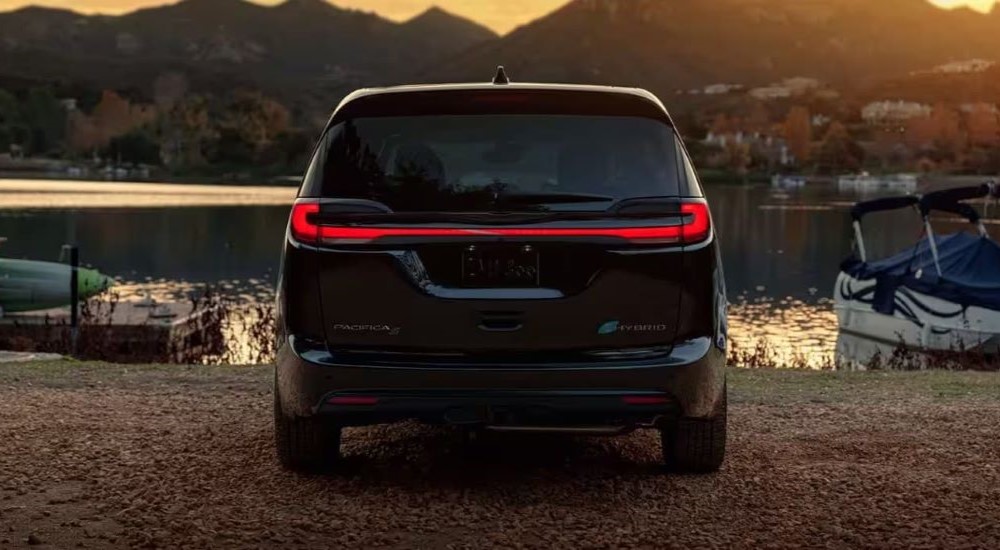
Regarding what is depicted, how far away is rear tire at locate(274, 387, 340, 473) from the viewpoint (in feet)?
19.8

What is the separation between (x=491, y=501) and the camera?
5648 millimetres

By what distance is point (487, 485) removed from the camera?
5.98 m

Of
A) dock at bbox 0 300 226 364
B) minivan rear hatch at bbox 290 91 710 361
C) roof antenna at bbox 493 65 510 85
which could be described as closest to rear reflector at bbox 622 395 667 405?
minivan rear hatch at bbox 290 91 710 361

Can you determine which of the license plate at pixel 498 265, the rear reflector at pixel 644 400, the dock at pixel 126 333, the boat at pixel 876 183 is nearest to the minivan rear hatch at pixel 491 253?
the license plate at pixel 498 265

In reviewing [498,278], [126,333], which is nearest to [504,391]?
A: [498,278]

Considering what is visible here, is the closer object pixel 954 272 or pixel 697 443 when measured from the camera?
pixel 697 443

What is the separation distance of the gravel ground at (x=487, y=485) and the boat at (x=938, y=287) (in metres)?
20.3

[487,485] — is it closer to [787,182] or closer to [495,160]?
[495,160]

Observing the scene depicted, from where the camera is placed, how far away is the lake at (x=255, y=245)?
39.5m

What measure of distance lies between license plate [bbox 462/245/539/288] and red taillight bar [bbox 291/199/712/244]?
0.07 m

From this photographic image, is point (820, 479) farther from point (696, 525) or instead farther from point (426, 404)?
point (426, 404)

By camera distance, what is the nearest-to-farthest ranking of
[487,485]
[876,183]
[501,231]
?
1. [501,231]
2. [487,485]
3. [876,183]

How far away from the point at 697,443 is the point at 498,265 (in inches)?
63.6

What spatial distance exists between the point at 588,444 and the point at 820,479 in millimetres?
1442
